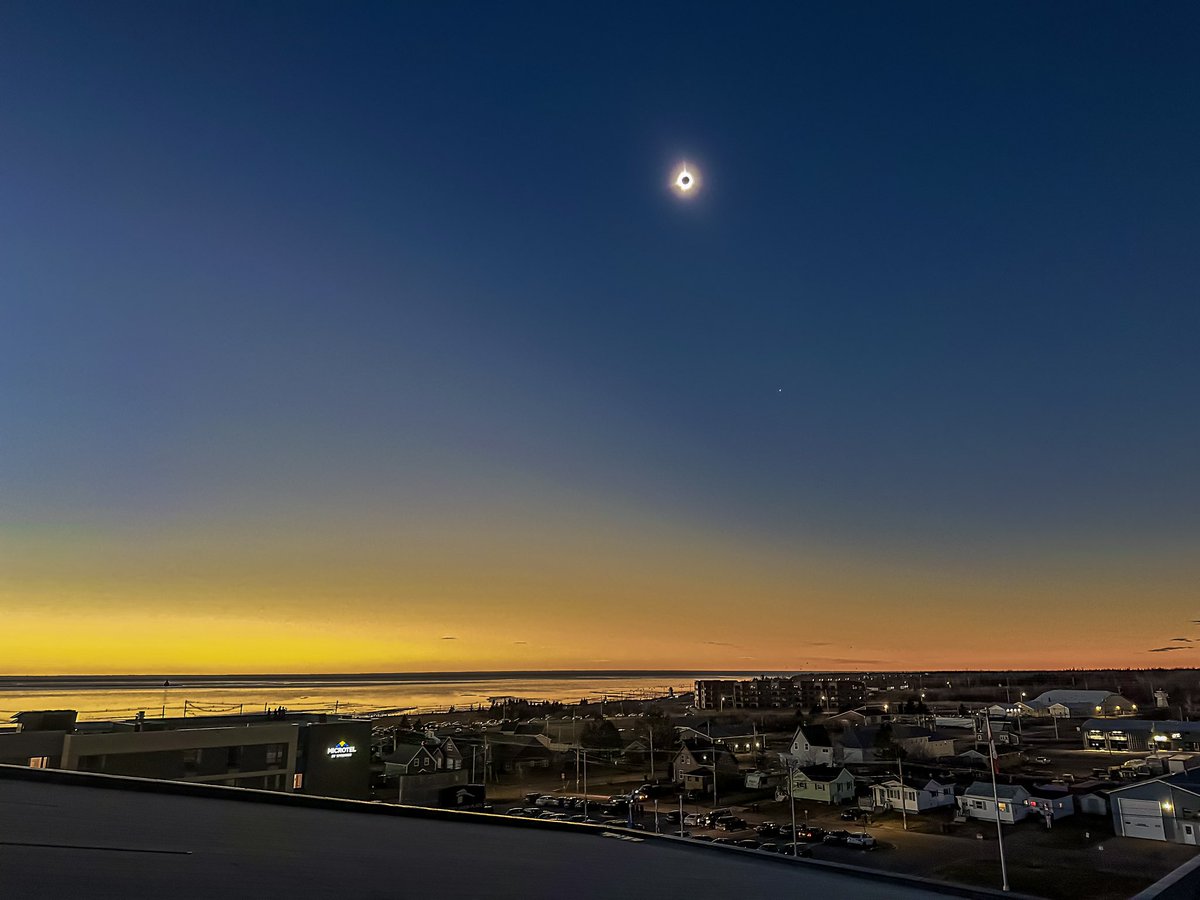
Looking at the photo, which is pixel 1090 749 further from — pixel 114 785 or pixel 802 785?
pixel 114 785

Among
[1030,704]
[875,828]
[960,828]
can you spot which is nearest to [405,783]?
[875,828]

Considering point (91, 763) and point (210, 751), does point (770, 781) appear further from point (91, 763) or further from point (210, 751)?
point (91, 763)

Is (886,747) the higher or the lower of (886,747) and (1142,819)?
the lower

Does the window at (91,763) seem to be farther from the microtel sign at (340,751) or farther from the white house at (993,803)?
the white house at (993,803)

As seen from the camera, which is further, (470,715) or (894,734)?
(470,715)

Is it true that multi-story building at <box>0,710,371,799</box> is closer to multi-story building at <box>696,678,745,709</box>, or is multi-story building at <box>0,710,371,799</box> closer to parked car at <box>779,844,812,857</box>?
parked car at <box>779,844,812,857</box>

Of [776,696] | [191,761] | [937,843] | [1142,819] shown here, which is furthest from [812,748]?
[776,696]
